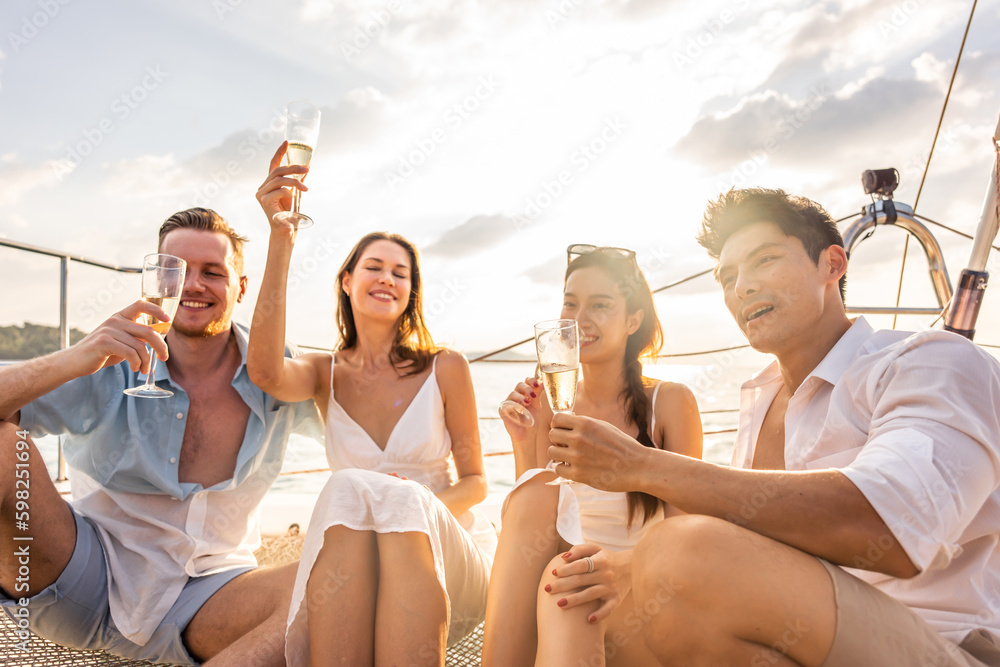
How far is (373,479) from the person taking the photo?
177 cm

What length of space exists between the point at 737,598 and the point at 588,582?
430 mm

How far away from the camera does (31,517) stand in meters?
1.91

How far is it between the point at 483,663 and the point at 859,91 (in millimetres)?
6503

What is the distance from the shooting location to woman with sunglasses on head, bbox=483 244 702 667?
155 cm

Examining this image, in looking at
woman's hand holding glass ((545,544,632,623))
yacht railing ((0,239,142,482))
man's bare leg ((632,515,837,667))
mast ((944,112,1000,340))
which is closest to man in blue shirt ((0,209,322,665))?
woman's hand holding glass ((545,544,632,623))

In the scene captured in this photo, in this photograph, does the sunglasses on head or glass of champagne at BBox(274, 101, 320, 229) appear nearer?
glass of champagne at BBox(274, 101, 320, 229)

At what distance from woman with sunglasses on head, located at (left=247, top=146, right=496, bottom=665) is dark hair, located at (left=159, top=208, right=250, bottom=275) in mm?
398

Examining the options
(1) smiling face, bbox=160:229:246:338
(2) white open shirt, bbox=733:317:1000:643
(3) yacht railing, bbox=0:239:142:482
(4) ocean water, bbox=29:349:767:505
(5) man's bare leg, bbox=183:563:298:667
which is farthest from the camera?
(4) ocean water, bbox=29:349:767:505

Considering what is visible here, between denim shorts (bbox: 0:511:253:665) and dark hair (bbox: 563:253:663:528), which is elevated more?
dark hair (bbox: 563:253:663:528)

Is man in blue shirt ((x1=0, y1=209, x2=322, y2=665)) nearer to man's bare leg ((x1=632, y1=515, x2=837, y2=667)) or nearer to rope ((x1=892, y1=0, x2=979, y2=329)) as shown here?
man's bare leg ((x1=632, y1=515, x2=837, y2=667))

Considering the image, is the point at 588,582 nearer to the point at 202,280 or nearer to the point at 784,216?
the point at 784,216

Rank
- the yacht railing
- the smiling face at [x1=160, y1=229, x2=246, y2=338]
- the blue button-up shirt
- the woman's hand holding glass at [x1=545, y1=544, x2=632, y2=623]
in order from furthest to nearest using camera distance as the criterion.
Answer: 1. the yacht railing
2. the smiling face at [x1=160, y1=229, x2=246, y2=338]
3. the blue button-up shirt
4. the woman's hand holding glass at [x1=545, y1=544, x2=632, y2=623]

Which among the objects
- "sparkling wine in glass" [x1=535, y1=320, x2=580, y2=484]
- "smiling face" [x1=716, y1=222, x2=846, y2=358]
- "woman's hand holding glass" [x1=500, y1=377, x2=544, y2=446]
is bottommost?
"woman's hand holding glass" [x1=500, y1=377, x2=544, y2=446]

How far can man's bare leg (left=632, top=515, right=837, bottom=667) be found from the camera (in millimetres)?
1174
